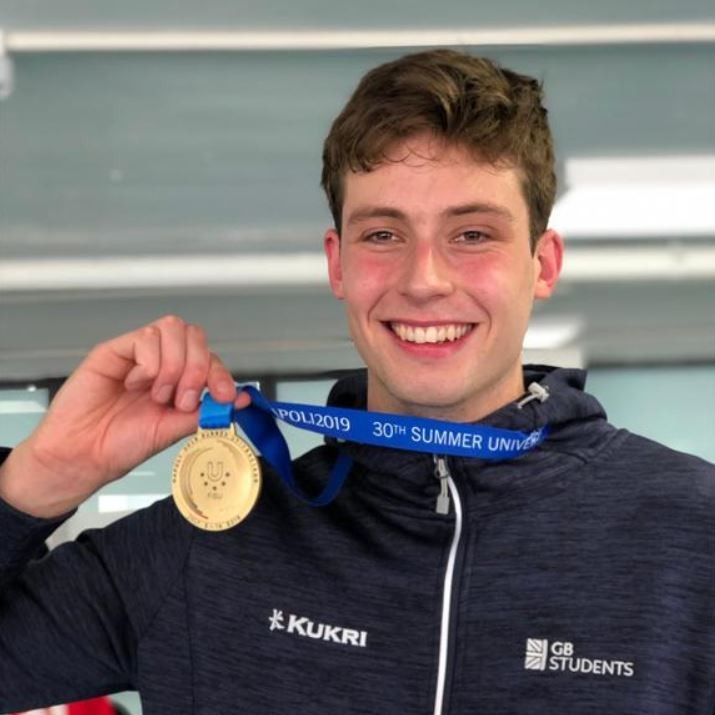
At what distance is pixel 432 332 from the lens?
1.40m

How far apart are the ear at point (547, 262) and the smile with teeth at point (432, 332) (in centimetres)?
15

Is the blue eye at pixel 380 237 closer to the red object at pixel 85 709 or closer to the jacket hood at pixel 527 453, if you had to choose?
the jacket hood at pixel 527 453

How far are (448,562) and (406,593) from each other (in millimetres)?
57

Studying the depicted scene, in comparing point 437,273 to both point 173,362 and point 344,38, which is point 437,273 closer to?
point 173,362

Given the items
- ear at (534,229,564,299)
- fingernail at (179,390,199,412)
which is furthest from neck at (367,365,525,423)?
fingernail at (179,390,199,412)

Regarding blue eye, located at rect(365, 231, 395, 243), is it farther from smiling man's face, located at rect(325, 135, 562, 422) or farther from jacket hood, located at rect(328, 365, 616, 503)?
jacket hood, located at rect(328, 365, 616, 503)

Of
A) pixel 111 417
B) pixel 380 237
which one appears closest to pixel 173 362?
pixel 111 417

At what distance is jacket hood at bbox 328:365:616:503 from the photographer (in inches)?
55.9

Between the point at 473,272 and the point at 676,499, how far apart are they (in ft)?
1.08

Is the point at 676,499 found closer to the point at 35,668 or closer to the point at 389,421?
the point at 389,421

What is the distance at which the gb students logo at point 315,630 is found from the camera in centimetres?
139

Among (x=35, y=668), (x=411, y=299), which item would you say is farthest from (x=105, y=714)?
(x=411, y=299)

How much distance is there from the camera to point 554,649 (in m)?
1.34

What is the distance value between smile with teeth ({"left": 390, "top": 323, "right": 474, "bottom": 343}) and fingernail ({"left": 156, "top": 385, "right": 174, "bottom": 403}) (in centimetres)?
26
